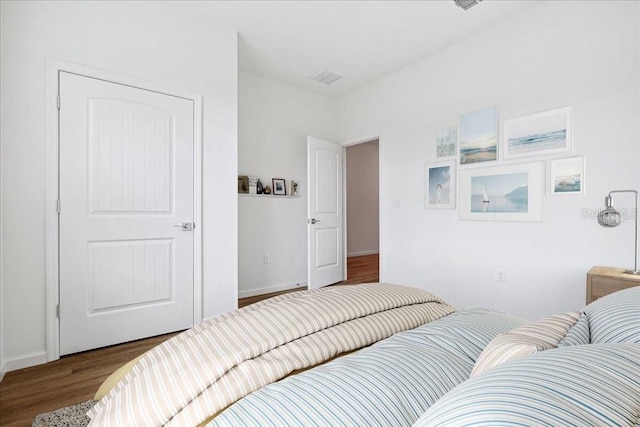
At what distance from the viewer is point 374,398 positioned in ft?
1.89

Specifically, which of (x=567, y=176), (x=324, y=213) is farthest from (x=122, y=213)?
(x=567, y=176)

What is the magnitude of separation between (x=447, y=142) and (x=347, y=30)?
1554 mm

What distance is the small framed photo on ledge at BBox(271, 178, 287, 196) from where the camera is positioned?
13.6 ft

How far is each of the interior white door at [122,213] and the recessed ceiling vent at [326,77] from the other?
74.4 inches

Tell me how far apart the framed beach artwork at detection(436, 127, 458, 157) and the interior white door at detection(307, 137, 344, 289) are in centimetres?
157

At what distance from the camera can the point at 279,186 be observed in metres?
4.16

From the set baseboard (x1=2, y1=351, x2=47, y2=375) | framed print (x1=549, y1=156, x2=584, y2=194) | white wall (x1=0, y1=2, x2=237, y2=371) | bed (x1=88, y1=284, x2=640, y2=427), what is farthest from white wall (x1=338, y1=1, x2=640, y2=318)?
baseboard (x1=2, y1=351, x2=47, y2=375)

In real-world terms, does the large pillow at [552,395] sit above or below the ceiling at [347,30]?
below

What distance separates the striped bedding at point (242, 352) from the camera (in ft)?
2.15

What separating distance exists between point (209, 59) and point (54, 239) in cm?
199

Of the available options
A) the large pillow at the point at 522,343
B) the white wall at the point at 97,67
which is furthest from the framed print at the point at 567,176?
the white wall at the point at 97,67

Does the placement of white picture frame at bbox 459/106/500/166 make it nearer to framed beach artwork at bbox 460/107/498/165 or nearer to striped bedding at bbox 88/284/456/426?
framed beach artwork at bbox 460/107/498/165

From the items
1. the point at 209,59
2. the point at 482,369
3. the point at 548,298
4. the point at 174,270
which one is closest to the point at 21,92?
the point at 209,59

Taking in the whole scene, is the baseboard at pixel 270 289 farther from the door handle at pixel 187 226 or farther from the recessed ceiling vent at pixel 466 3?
the recessed ceiling vent at pixel 466 3
